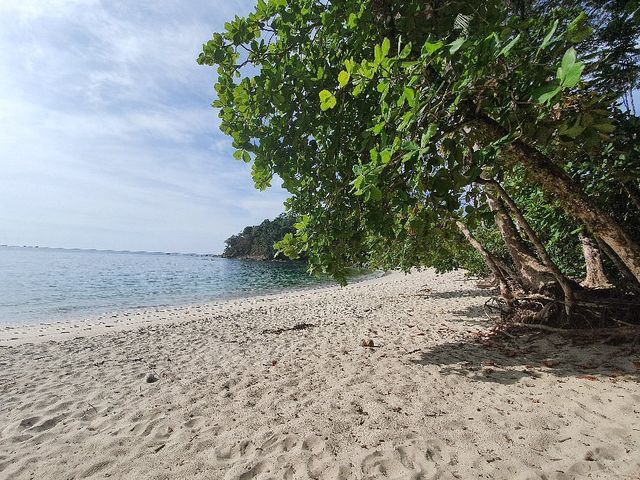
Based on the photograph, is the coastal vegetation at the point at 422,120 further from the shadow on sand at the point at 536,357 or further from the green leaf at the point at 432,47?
the shadow on sand at the point at 536,357

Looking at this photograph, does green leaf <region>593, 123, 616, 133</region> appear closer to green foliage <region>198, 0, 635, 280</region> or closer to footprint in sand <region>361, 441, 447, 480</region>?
green foliage <region>198, 0, 635, 280</region>

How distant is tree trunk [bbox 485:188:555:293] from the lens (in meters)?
7.58

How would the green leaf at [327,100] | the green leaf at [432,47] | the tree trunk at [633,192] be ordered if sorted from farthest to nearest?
the tree trunk at [633,192]
the green leaf at [327,100]
the green leaf at [432,47]

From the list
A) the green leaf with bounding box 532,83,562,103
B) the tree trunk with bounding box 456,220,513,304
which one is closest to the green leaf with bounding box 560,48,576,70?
the green leaf with bounding box 532,83,562,103

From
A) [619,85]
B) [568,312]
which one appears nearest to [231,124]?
[568,312]

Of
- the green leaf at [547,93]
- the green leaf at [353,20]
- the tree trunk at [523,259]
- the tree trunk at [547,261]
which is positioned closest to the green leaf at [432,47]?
the green leaf at [547,93]

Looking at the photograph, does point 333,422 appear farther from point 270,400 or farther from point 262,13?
point 262,13

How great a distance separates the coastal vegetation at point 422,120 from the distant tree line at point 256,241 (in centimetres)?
10352

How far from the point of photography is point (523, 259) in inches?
314

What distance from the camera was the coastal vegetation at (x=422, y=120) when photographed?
2832 mm

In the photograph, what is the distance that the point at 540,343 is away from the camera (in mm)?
6559

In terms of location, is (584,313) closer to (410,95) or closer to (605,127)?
(605,127)

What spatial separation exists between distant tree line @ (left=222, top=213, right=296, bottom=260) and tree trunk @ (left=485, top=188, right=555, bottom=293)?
101m

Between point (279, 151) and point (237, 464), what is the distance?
3.67 metres
